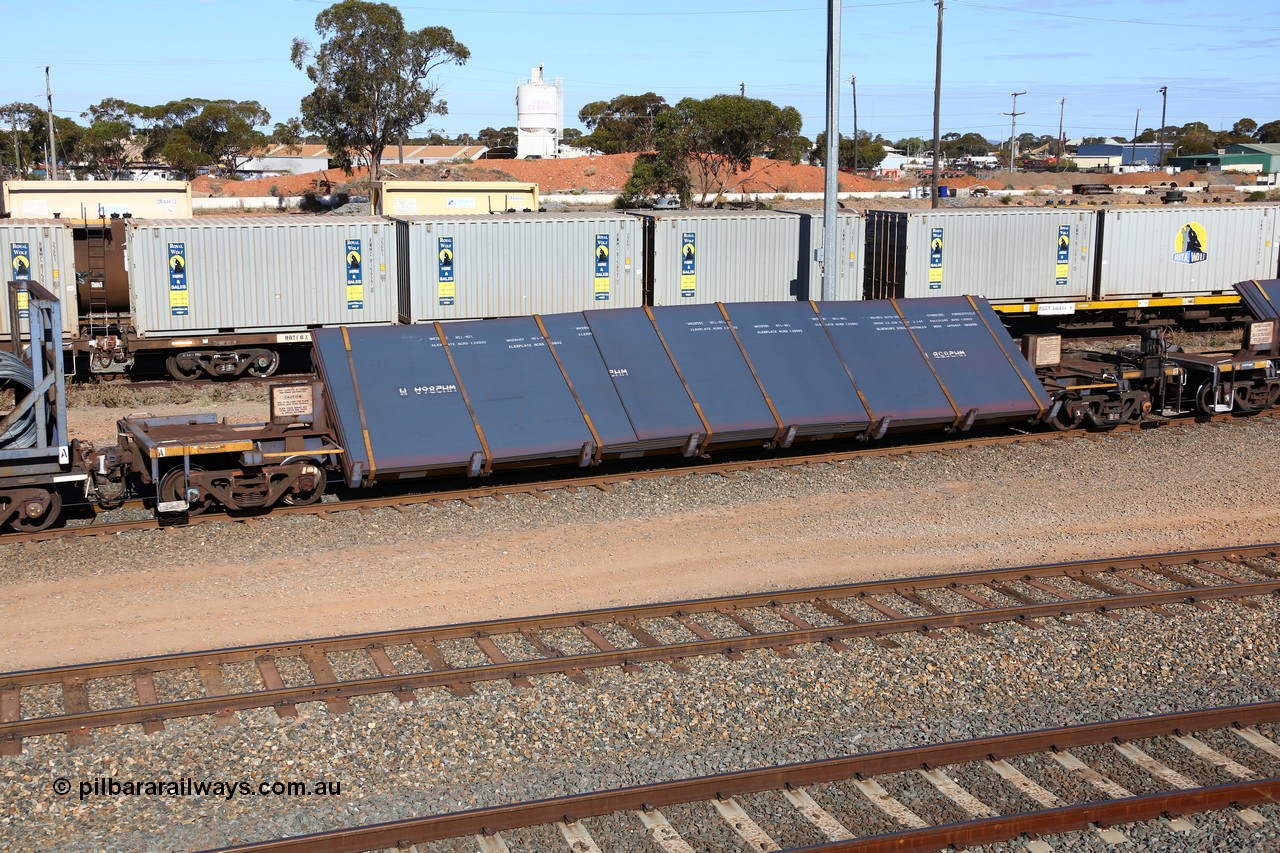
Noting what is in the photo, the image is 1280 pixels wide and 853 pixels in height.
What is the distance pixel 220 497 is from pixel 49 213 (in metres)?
23.6

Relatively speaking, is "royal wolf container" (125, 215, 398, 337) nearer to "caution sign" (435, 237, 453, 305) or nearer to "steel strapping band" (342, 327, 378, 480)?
"caution sign" (435, 237, 453, 305)

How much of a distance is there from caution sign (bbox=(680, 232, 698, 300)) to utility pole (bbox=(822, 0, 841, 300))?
17.2 feet

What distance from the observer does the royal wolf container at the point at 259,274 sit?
72.8 ft

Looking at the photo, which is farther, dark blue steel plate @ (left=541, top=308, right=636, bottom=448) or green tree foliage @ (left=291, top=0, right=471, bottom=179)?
green tree foliage @ (left=291, top=0, right=471, bottom=179)

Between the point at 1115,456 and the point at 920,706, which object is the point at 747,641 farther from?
the point at 1115,456

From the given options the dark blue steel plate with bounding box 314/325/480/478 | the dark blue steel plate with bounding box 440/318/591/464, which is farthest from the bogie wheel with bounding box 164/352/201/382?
the dark blue steel plate with bounding box 440/318/591/464

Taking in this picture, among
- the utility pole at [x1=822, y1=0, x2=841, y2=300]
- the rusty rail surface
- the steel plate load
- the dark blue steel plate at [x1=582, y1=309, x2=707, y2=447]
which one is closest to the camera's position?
the rusty rail surface

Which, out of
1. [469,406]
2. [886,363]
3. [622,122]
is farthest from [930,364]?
[622,122]

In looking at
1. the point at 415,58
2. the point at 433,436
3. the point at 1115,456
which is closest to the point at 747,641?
the point at 433,436

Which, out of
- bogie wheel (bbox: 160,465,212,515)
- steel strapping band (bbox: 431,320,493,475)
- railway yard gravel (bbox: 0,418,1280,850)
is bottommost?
railway yard gravel (bbox: 0,418,1280,850)

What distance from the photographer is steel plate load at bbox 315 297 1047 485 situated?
1456cm

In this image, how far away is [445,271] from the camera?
941 inches

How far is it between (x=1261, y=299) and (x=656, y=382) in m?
11.5

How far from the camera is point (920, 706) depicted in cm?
892
